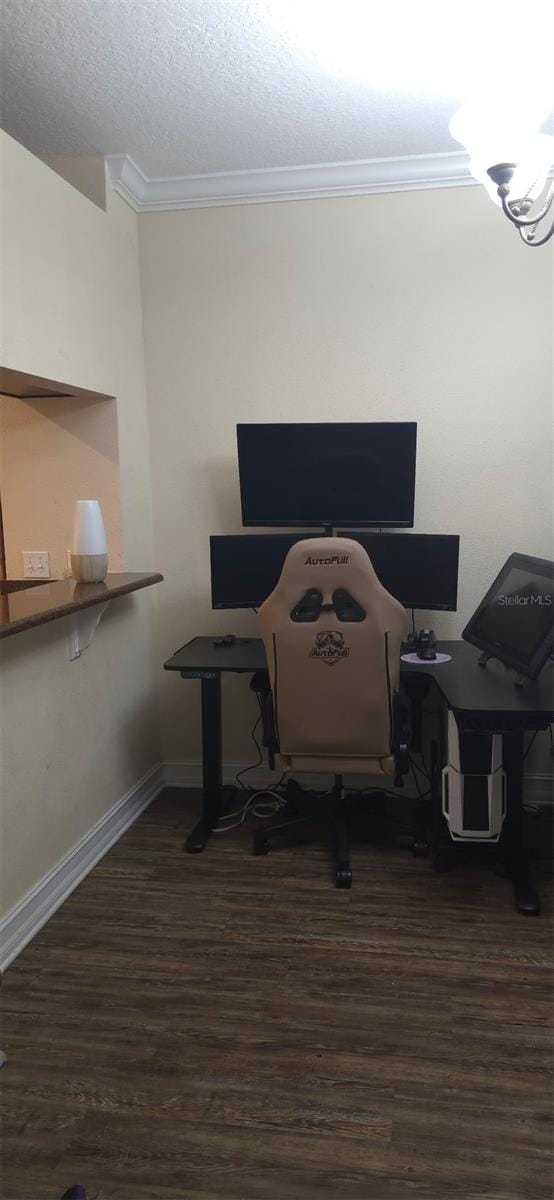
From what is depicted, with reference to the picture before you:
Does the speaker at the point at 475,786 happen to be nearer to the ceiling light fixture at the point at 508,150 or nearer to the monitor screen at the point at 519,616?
the monitor screen at the point at 519,616

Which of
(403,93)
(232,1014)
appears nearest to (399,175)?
(403,93)

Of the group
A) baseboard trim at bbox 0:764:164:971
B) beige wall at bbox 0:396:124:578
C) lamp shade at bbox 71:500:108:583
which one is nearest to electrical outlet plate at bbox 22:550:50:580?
beige wall at bbox 0:396:124:578

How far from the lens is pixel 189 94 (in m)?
2.48

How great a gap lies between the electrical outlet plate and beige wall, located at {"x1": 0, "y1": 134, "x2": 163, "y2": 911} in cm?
30

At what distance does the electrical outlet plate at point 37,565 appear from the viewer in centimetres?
311

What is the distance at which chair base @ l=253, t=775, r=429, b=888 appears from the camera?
109 inches

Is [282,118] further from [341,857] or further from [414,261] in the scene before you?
[341,857]

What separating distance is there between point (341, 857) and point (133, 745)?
40.7 inches

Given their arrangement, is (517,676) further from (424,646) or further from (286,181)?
(286,181)

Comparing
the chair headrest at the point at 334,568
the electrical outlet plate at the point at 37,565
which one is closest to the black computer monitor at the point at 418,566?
the chair headrest at the point at 334,568

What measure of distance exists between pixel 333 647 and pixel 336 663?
0.18 ft

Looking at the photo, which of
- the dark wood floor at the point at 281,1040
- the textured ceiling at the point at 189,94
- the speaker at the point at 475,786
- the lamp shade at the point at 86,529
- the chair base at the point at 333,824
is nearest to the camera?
the dark wood floor at the point at 281,1040

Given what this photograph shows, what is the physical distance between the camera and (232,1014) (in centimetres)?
206

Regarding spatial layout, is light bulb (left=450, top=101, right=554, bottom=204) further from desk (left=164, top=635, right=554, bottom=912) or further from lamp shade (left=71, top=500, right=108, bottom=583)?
lamp shade (left=71, top=500, right=108, bottom=583)
